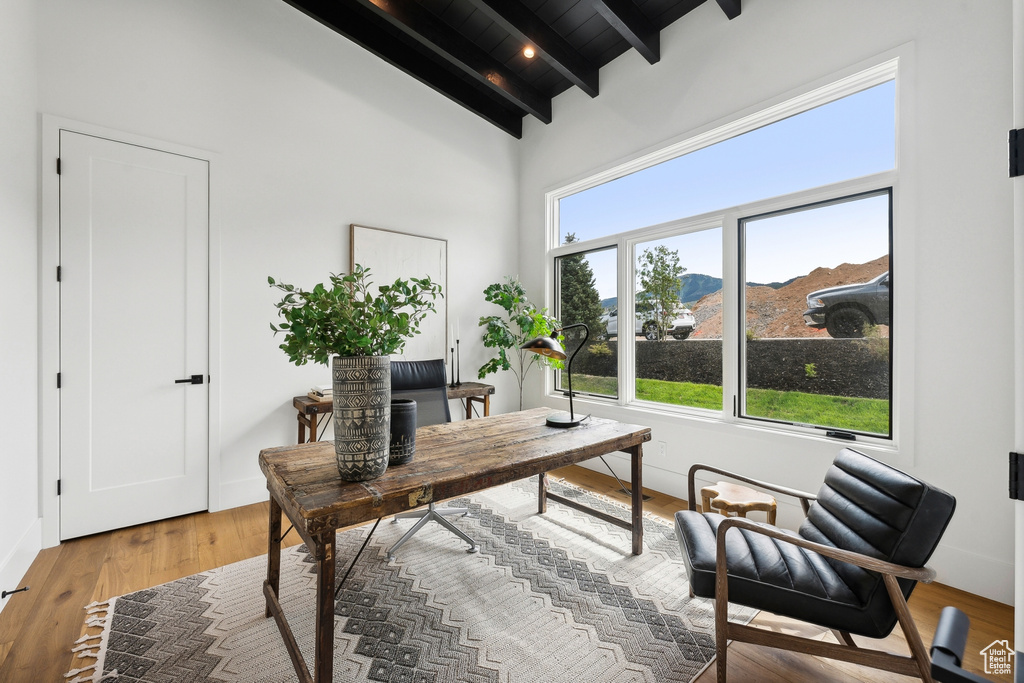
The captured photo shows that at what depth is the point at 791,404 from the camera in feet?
8.98

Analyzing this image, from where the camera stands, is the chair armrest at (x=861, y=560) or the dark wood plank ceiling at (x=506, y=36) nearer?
the chair armrest at (x=861, y=560)

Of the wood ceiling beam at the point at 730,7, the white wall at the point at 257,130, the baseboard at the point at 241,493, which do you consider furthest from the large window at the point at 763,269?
the baseboard at the point at 241,493

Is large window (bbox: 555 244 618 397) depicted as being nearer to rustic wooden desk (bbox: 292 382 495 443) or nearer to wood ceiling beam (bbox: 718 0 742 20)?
rustic wooden desk (bbox: 292 382 495 443)

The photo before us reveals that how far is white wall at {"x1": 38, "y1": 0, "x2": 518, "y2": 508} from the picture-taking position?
2592 millimetres

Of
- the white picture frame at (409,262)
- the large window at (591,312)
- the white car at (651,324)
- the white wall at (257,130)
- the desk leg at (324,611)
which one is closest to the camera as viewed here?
the desk leg at (324,611)

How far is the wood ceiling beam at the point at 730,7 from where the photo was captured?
275cm

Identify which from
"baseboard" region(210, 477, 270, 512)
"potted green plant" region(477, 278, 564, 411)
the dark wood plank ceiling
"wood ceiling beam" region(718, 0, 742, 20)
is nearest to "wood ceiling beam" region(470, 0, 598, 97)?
the dark wood plank ceiling

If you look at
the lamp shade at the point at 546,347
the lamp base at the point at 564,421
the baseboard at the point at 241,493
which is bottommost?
the baseboard at the point at 241,493

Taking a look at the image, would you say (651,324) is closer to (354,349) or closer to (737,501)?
(737,501)

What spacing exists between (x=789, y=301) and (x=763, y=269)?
276 mm

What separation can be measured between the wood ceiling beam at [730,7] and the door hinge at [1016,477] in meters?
3.00

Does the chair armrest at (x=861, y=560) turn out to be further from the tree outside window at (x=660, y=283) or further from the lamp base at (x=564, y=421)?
the tree outside window at (x=660, y=283)

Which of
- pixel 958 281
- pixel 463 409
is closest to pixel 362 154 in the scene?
pixel 463 409

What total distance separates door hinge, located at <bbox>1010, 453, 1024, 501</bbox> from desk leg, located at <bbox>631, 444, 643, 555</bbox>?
52.7 inches
